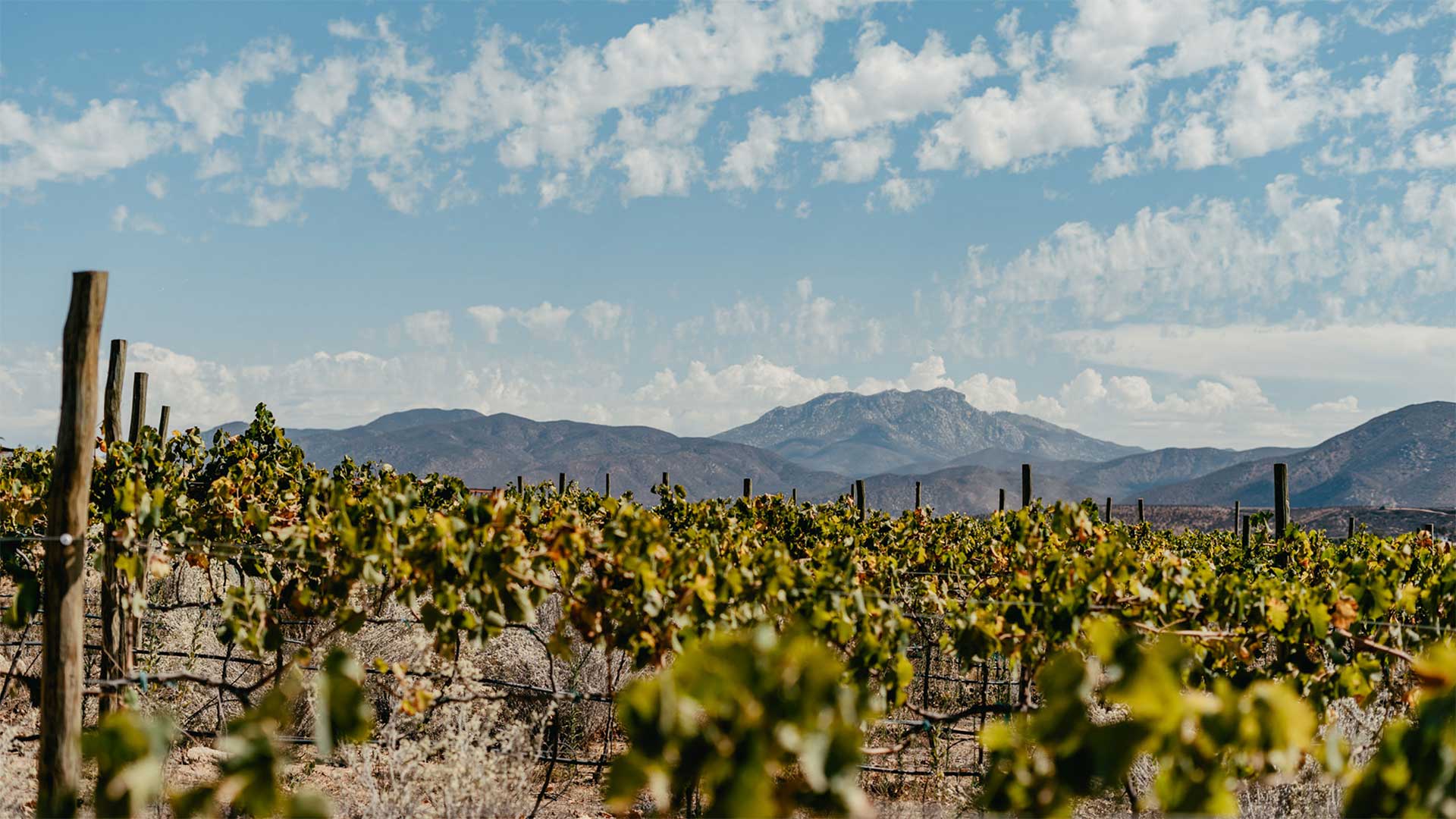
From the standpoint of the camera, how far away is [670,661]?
5.12 meters

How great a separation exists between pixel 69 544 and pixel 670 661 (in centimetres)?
279

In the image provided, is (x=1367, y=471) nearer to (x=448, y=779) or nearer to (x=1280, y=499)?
(x=1280, y=499)

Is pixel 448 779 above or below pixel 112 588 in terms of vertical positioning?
below

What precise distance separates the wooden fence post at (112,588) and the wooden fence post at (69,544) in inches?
33.0

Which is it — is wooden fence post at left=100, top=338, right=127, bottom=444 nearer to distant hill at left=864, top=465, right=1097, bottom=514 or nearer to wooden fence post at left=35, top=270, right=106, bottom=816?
wooden fence post at left=35, top=270, right=106, bottom=816

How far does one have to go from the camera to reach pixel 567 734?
698 cm

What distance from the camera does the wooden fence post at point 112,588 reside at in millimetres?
4621

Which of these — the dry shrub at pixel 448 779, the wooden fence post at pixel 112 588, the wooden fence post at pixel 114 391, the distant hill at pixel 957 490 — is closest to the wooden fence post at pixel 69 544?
the wooden fence post at pixel 112 588

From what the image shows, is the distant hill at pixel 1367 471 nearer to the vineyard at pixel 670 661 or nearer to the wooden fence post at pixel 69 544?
the vineyard at pixel 670 661

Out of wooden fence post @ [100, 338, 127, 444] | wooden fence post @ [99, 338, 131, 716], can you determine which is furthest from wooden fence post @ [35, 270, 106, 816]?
wooden fence post @ [100, 338, 127, 444]

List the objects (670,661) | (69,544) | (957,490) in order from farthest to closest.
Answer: (957,490) < (670,661) < (69,544)

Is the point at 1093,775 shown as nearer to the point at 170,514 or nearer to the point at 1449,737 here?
A: the point at 1449,737

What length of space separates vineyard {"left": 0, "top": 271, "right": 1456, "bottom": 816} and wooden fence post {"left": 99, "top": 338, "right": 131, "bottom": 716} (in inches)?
1.5

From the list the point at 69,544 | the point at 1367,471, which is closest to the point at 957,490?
the point at 1367,471
